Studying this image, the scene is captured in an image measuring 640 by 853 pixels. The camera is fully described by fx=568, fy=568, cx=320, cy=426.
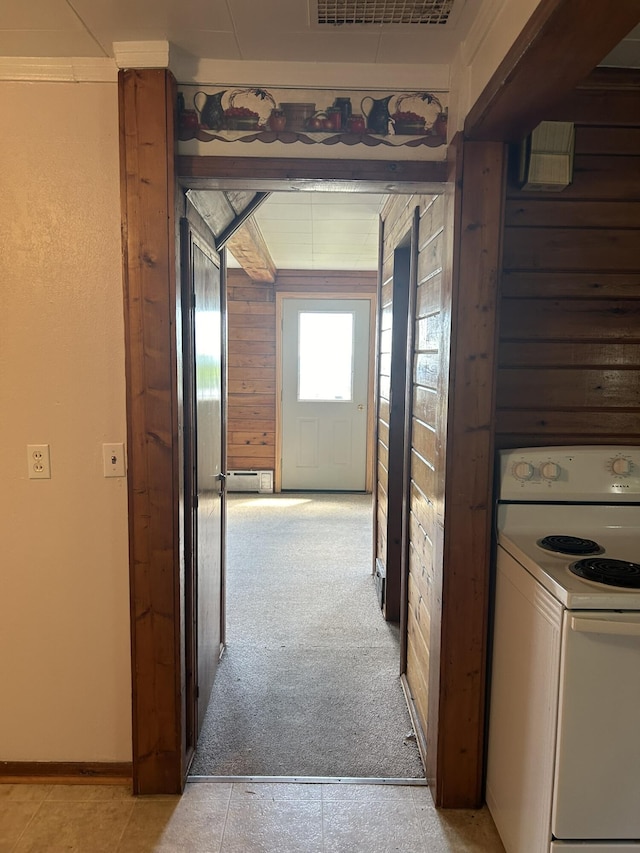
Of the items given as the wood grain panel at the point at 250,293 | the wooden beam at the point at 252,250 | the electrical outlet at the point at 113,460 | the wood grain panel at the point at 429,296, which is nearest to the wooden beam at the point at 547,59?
the wood grain panel at the point at 429,296

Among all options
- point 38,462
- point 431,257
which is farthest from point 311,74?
point 38,462

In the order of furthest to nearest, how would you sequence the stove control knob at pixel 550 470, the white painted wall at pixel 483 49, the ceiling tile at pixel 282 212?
the ceiling tile at pixel 282 212
the stove control knob at pixel 550 470
the white painted wall at pixel 483 49

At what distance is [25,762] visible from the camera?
199cm

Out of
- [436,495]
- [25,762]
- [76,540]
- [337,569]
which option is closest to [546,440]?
[436,495]

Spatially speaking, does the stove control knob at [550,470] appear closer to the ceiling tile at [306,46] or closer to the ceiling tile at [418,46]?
the ceiling tile at [418,46]

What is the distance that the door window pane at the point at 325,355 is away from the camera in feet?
20.0

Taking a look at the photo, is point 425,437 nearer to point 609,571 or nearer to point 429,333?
point 429,333

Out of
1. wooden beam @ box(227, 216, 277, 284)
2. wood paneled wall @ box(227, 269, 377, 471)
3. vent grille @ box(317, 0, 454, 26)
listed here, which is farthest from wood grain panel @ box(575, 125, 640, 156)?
wood paneled wall @ box(227, 269, 377, 471)

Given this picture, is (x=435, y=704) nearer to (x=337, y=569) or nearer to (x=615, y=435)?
(x=615, y=435)

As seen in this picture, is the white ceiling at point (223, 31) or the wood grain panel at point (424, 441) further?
the wood grain panel at point (424, 441)

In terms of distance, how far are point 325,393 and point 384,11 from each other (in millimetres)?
4768

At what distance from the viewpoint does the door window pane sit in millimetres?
6090

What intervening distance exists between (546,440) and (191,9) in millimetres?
1651

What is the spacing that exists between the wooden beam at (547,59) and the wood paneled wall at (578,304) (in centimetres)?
A: 33
